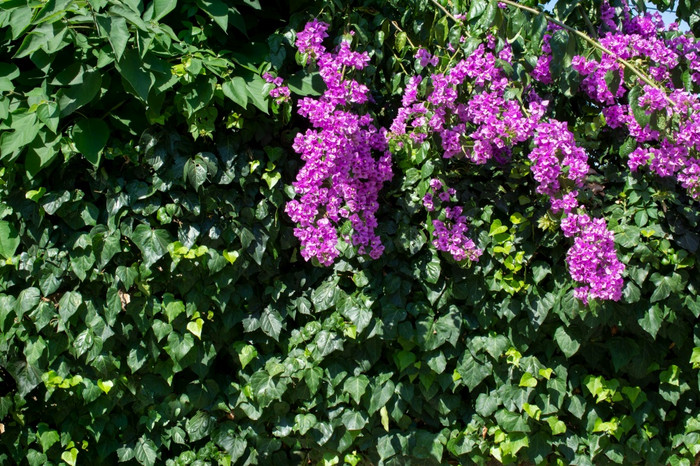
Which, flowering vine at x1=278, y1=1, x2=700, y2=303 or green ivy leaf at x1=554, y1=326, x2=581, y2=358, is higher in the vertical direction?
flowering vine at x1=278, y1=1, x2=700, y2=303

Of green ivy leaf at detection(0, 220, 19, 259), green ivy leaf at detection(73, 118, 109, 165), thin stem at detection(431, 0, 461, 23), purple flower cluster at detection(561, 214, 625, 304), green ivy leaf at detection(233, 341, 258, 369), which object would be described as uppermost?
thin stem at detection(431, 0, 461, 23)

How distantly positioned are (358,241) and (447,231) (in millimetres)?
326

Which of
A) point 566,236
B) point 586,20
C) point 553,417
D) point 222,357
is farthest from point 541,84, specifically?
point 222,357

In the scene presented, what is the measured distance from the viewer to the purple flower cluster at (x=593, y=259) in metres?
2.51

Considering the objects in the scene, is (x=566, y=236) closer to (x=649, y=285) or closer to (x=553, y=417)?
(x=649, y=285)

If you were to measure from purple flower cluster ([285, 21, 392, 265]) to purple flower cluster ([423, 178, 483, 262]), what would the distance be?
7.4 inches

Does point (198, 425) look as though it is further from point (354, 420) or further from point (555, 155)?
point (555, 155)

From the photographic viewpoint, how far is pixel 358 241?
2666 mm

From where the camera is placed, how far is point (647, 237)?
8.69ft

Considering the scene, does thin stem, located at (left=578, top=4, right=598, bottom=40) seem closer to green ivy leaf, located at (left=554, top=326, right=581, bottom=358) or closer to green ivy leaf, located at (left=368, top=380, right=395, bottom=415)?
green ivy leaf, located at (left=554, top=326, right=581, bottom=358)

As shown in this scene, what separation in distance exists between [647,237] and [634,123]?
0.41 metres

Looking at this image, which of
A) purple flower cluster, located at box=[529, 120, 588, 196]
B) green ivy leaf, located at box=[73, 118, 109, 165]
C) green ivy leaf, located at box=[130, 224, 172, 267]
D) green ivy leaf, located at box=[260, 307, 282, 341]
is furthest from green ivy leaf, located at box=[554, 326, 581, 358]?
green ivy leaf, located at box=[73, 118, 109, 165]

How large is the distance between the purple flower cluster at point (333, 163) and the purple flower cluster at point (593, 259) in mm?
671

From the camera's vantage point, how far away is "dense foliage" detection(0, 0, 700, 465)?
257 cm
